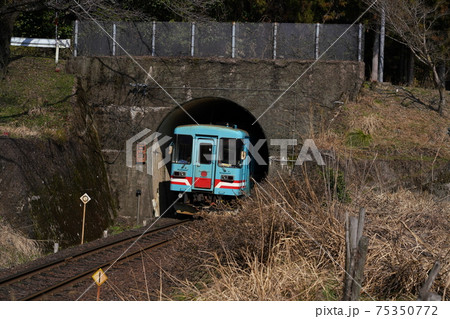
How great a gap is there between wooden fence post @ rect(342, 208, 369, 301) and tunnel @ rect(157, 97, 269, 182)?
12048mm

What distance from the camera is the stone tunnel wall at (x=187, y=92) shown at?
55.4 ft

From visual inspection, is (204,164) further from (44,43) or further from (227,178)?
(44,43)

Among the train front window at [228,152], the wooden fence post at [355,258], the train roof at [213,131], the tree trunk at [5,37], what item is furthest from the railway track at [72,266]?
the tree trunk at [5,37]

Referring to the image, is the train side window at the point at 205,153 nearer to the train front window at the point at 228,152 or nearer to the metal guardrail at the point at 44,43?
the train front window at the point at 228,152

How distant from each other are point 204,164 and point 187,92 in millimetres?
2964

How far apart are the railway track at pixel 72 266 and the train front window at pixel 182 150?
9.22ft

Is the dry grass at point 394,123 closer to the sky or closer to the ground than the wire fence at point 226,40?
closer to the ground

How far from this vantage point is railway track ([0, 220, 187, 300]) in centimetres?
817

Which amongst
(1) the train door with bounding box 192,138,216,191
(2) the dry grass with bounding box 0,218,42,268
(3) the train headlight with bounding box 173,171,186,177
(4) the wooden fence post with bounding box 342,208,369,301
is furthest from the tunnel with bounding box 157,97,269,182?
(4) the wooden fence post with bounding box 342,208,369,301

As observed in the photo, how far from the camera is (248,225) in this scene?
7984 mm

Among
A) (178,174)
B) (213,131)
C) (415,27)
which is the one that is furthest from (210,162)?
(415,27)

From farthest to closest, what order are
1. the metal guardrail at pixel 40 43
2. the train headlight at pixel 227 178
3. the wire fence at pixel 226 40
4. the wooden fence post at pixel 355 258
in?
1. the metal guardrail at pixel 40 43
2. the wire fence at pixel 226 40
3. the train headlight at pixel 227 178
4. the wooden fence post at pixel 355 258

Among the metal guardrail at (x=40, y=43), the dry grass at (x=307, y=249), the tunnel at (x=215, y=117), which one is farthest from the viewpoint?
the metal guardrail at (x=40, y=43)

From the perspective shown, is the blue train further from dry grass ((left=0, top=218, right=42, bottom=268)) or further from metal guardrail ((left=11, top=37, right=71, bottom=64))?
metal guardrail ((left=11, top=37, right=71, bottom=64))
